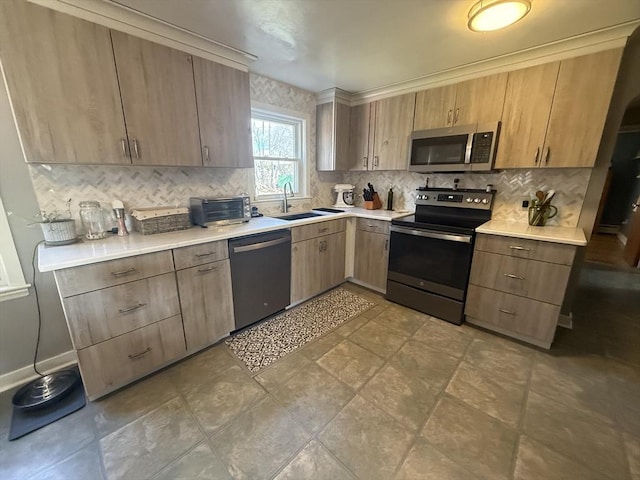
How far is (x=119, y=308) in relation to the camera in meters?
1.68

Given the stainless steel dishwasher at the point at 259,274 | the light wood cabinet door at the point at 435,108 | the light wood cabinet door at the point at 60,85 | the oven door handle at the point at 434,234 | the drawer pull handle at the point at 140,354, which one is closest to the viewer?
the light wood cabinet door at the point at 60,85

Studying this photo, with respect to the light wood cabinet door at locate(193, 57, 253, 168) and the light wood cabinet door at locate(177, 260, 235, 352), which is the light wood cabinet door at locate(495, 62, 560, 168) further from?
the light wood cabinet door at locate(177, 260, 235, 352)

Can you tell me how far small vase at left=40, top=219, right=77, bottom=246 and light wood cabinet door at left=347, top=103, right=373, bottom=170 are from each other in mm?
2992

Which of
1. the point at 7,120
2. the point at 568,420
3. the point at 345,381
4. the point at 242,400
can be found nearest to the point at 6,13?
the point at 7,120

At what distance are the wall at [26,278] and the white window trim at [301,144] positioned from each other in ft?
5.75

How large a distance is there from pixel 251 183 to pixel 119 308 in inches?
68.9

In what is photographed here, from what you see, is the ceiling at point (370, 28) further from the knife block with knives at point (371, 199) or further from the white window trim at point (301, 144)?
the knife block with knives at point (371, 199)

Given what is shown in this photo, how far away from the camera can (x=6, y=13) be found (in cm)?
139

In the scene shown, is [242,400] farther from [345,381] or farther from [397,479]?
[397,479]

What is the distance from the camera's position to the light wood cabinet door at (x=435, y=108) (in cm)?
273

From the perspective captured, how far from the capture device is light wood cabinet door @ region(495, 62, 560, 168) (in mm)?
2229

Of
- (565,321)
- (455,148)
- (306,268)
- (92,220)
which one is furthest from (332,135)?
(565,321)

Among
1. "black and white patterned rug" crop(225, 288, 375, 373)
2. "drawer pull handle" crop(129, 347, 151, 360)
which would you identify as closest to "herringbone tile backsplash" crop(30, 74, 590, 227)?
"drawer pull handle" crop(129, 347, 151, 360)

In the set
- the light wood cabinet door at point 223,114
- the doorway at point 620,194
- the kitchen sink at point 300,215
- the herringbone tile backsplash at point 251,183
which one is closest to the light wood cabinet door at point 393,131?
the herringbone tile backsplash at point 251,183
